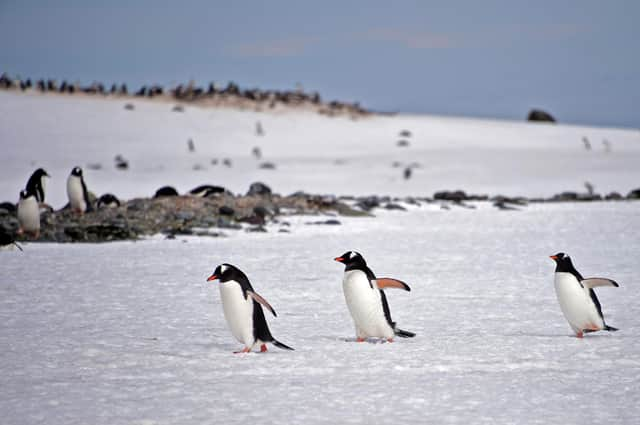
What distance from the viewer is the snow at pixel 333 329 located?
5000 mm

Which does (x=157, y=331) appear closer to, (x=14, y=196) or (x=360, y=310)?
(x=360, y=310)

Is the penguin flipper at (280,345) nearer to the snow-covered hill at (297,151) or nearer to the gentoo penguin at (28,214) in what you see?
the gentoo penguin at (28,214)

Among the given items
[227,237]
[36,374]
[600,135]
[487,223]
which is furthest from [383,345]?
[600,135]

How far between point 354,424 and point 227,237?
10196mm

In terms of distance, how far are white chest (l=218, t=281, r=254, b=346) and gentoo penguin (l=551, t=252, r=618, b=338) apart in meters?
2.24

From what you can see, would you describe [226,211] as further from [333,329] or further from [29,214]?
[333,329]

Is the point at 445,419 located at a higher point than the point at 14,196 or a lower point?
lower

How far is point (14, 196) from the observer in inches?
934

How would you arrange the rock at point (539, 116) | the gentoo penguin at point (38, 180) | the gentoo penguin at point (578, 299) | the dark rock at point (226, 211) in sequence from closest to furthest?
the gentoo penguin at point (578, 299), the gentoo penguin at point (38, 180), the dark rock at point (226, 211), the rock at point (539, 116)

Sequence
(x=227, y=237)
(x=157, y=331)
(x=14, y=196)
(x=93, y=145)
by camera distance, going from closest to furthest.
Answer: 1. (x=157, y=331)
2. (x=227, y=237)
3. (x=14, y=196)
4. (x=93, y=145)

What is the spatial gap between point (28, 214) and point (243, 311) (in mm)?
8168

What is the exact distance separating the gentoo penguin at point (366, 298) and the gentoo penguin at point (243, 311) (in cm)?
62

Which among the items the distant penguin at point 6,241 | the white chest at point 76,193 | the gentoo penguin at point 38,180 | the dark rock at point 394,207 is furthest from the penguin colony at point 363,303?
the dark rock at point 394,207

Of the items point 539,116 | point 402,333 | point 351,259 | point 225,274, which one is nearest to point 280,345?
point 225,274
